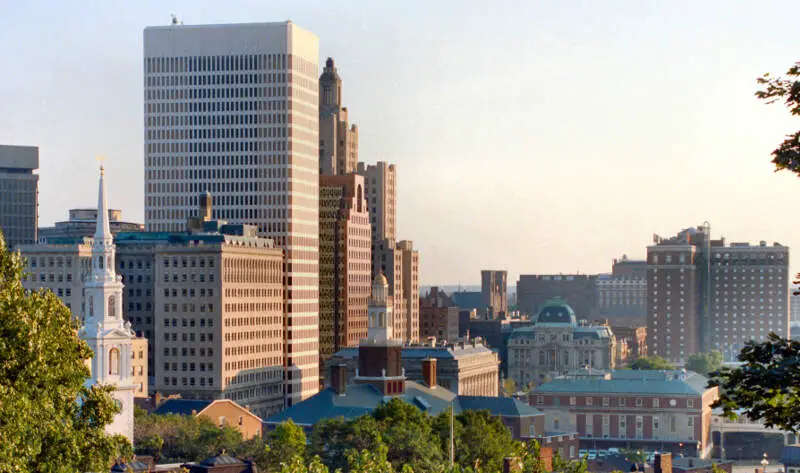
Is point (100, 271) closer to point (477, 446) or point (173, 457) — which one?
point (173, 457)

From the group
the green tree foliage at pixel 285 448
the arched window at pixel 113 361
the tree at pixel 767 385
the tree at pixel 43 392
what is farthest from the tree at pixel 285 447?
the tree at pixel 767 385

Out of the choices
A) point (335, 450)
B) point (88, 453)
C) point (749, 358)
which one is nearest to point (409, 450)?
point (335, 450)

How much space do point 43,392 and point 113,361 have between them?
315ft

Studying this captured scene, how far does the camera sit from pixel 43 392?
69.1m

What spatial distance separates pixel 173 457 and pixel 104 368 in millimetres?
33847

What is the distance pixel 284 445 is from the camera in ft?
614

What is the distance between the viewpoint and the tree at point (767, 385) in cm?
4625

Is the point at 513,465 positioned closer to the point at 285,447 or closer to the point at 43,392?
the point at 43,392

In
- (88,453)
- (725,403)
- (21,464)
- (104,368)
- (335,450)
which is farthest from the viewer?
(335,450)

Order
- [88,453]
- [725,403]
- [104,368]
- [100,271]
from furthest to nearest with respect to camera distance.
→ [100,271] → [104,368] → [88,453] → [725,403]

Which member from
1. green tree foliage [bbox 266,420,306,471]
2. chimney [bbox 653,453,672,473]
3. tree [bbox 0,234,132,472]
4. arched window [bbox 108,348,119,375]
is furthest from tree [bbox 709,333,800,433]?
green tree foliage [bbox 266,420,306,471]

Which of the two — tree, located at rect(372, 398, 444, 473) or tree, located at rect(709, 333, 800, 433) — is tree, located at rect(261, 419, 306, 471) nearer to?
tree, located at rect(372, 398, 444, 473)

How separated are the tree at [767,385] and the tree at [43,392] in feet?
93.8

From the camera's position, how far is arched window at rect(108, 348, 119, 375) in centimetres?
16382
